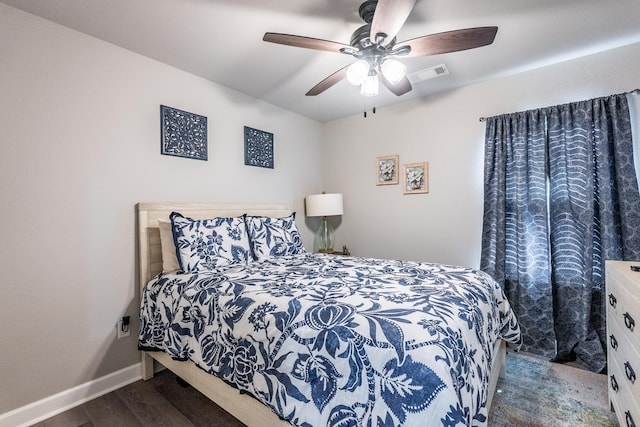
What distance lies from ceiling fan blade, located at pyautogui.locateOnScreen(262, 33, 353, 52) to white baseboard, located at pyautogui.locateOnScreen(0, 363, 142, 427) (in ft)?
8.11

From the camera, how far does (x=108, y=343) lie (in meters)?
2.04

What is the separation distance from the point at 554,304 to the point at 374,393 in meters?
2.35

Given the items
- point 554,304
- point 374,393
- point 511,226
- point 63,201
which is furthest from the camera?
point 511,226

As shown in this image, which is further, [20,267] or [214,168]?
[214,168]

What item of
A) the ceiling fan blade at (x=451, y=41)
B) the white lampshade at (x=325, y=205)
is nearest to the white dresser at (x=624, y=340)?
the ceiling fan blade at (x=451, y=41)

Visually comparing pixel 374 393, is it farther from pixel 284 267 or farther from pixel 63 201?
pixel 63 201

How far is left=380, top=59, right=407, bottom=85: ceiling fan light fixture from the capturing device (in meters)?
1.77

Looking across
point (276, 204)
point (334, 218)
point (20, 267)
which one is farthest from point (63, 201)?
point (334, 218)

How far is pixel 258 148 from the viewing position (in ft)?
10.3

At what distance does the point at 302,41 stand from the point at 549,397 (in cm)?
270

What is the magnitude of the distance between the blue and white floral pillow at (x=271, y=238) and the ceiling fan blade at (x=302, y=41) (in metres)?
1.40

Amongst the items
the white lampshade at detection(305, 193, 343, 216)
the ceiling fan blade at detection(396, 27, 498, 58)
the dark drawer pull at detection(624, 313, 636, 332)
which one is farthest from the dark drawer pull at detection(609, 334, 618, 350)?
the white lampshade at detection(305, 193, 343, 216)

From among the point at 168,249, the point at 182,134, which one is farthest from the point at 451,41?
the point at 168,249

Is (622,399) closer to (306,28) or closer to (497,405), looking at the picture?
(497,405)
